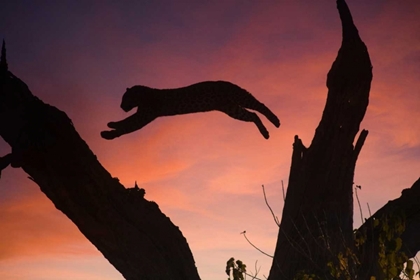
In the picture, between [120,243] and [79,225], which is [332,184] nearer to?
[120,243]

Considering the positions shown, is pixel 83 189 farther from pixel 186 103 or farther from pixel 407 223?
pixel 407 223

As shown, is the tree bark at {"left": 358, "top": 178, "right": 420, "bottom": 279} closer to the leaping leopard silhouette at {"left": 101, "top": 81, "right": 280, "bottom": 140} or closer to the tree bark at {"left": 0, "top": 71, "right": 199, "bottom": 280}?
the tree bark at {"left": 0, "top": 71, "right": 199, "bottom": 280}

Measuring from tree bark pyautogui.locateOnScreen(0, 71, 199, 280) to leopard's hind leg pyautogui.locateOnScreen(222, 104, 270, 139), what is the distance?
2266 mm

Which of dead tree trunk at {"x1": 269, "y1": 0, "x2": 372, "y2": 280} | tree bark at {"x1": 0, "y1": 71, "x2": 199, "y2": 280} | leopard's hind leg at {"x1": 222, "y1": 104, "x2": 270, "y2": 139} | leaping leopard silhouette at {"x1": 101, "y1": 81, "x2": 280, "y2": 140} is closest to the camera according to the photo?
tree bark at {"x1": 0, "y1": 71, "x2": 199, "y2": 280}

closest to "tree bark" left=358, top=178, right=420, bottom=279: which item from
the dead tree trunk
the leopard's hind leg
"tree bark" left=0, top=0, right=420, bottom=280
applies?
"tree bark" left=0, top=0, right=420, bottom=280

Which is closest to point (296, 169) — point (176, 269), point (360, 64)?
point (360, 64)

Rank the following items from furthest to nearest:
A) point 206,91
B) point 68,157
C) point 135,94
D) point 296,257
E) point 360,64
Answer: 1. point 135,94
2. point 206,91
3. point 360,64
4. point 296,257
5. point 68,157

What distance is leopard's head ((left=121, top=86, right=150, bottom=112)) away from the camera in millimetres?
7078

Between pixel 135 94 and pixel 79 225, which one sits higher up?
pixel 135 94

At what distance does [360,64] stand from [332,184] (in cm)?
140

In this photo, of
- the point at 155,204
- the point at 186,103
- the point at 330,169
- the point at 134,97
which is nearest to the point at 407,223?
the point at 330,169

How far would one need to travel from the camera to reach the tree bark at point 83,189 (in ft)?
15.8

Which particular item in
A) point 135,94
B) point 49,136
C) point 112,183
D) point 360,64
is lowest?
point 112,183

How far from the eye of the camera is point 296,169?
5.77 m
